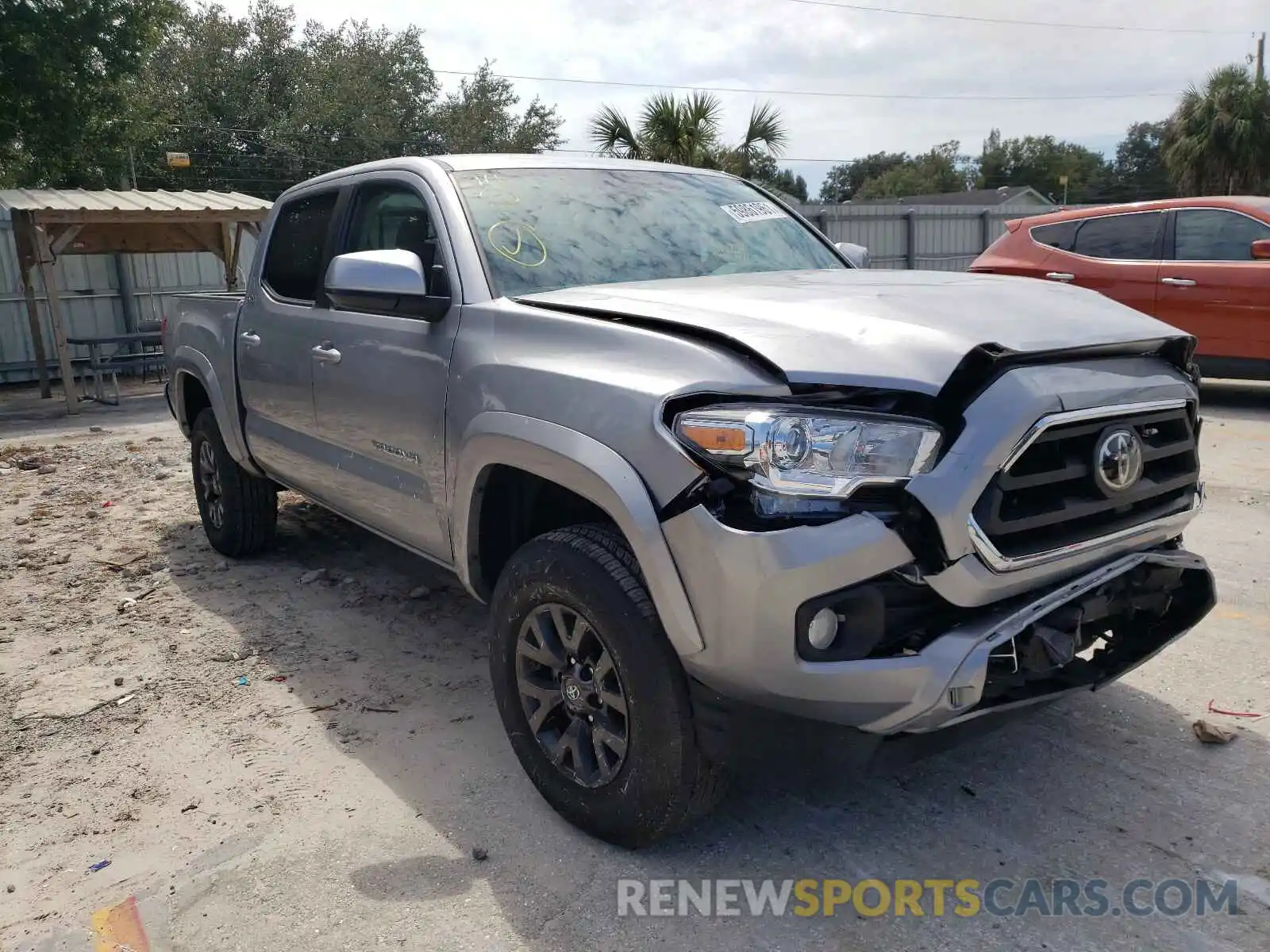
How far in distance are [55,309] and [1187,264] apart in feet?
39.2

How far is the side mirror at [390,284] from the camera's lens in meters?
3.19

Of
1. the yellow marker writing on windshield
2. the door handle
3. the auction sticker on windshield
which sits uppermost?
the auction sticker on windshield

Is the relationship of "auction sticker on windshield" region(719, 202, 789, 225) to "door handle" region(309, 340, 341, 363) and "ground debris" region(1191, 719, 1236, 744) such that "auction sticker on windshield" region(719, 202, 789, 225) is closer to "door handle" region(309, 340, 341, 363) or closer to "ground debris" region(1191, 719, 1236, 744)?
"door handle" region(309, 340, 341, 363)

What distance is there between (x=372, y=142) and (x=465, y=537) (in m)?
36.5

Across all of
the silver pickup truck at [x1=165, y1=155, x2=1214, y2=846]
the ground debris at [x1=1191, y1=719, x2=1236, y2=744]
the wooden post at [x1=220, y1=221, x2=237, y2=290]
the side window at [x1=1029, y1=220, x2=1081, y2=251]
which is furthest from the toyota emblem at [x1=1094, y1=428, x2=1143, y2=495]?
the wooden post at [x1=220, y1=221, x2=237, y2=290]

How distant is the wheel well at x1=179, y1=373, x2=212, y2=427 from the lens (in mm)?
5781

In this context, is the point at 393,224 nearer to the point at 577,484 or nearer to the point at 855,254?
the point at 577,484

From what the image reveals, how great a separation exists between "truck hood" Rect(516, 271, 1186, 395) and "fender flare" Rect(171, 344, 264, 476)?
99.5 inches

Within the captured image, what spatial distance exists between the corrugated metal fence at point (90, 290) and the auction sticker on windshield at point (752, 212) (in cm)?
1362

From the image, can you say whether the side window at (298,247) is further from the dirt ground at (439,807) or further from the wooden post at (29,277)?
the wooden post at (29,277)

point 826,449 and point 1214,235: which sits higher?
point 1214,235

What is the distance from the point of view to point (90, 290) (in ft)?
54.7

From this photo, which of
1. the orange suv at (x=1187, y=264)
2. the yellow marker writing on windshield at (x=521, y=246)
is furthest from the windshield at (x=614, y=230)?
the orange suv at (x=1187, y=264)

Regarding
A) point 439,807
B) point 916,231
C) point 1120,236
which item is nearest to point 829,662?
point 439,807
